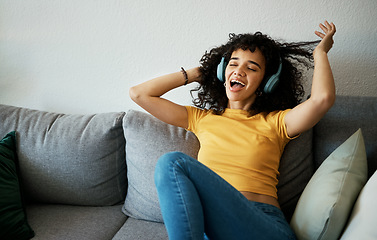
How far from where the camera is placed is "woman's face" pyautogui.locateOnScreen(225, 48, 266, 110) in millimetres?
1277

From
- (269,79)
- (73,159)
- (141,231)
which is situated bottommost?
(141,231)

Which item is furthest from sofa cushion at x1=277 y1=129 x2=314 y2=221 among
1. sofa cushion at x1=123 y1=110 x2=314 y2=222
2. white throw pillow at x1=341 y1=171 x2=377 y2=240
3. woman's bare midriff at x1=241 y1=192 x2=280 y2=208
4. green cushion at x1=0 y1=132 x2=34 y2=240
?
green cushion at x1=0 y1=132 x2=34 y2=240

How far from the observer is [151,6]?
5.29 feet

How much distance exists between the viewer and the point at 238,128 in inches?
51.1

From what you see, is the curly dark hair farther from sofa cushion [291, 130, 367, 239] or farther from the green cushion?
the green cushion

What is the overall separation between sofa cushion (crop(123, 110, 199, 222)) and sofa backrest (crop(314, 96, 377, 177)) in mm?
535

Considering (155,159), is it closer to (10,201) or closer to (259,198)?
(259,198)

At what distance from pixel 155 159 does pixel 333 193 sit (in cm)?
72

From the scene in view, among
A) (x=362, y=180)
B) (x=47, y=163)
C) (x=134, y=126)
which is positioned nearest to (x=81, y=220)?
(x=47, y=163)

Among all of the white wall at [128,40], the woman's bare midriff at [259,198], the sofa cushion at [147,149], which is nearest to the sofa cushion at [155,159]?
the sofa cushion at [147,149]

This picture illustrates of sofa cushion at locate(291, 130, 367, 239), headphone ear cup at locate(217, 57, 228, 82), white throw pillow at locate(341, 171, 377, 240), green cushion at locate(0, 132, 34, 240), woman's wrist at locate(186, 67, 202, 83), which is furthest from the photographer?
woman's wrist at locate(186, 67, 202, 83)

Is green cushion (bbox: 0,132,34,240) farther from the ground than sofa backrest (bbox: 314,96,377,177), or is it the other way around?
sofa backrest (bbox: 314,96,377,177)

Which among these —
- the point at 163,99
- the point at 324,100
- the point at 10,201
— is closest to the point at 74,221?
the point at 10,201

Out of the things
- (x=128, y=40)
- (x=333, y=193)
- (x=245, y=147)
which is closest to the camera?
(x=333, y=193)
